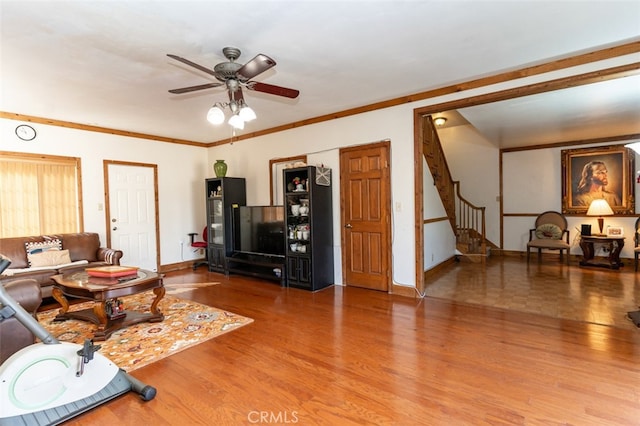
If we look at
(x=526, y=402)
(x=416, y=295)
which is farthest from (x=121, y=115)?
(x=526, y=402)

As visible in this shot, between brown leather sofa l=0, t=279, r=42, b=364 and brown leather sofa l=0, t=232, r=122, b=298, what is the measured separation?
73.9 inches

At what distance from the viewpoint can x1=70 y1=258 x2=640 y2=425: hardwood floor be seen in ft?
6.23

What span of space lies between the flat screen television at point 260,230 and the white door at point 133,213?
165cm

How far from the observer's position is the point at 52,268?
4199 millimetres

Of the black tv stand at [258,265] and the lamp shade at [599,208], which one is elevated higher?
the lamp shade at [599,208]

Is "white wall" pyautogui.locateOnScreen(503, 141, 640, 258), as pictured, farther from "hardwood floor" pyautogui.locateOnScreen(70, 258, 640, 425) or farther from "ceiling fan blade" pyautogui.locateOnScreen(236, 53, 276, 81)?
"ceiling fan blade" pyautogui.locateOnScreen(236, 53, 276, 81)

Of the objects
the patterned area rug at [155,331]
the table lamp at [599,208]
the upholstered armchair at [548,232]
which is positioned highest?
the table lamp at [599,208]

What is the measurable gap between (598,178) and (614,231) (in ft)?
3.45

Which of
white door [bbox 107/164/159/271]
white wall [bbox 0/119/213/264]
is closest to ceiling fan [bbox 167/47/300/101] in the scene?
white wall [bbox 0/119/213/264]

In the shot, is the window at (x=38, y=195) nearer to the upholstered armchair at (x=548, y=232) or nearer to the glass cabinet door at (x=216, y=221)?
the glass cabinet door at (x=216, y=221)

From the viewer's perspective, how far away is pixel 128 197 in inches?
225

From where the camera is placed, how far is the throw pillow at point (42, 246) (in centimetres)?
432

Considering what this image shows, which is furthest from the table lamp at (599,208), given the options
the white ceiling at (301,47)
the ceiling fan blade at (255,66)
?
the ceiling fan blade at (255,66)

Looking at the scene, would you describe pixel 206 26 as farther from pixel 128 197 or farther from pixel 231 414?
pixel 128 197
